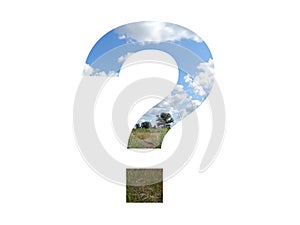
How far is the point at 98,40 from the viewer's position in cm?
253

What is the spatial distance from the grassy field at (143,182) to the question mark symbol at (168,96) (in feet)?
0.08

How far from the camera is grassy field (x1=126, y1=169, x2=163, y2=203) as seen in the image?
2.48 metres

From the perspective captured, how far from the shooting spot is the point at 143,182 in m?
2.48

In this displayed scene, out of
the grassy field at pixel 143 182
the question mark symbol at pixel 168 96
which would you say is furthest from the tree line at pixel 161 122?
the grassy field at pixel 143 182

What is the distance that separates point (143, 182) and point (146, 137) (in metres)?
0.39

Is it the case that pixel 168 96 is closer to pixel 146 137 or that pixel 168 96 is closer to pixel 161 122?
pixel 161 122

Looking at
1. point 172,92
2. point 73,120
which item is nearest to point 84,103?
point 73,120

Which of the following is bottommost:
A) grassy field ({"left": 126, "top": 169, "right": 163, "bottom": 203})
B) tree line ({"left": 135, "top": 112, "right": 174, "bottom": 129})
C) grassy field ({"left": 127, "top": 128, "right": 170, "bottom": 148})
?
grassy field ({"left": 126, "top": 169, "right": 163, "bottom": 203})

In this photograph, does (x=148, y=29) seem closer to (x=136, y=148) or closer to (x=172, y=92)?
(x=172, y=92)

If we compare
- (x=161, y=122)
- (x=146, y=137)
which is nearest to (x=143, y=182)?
(x=146, y=137)

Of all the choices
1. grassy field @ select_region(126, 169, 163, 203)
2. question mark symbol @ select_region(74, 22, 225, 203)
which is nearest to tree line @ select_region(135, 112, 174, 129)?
question mark symbol @ select_region(74, 22, 225, 203)

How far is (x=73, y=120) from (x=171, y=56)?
Result: 103cm

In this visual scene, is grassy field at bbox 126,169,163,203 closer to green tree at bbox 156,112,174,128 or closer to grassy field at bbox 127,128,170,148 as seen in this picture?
grassy field at bbox 127,128,170,148

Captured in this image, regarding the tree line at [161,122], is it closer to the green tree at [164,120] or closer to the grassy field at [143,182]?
the green tree at [164,120]
